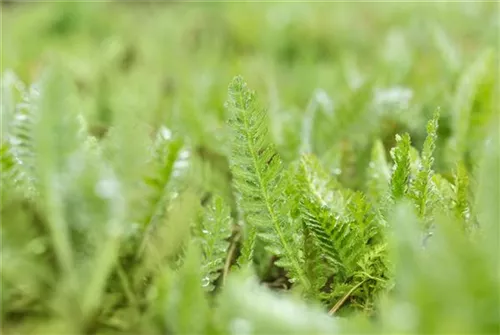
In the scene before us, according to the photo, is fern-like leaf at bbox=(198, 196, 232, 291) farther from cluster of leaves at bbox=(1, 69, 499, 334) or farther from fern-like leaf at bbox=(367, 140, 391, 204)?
fern-like leaf at bbox=(367, 140, 391, 204)

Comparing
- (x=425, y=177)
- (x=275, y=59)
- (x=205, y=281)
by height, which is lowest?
(x=205, y=281)

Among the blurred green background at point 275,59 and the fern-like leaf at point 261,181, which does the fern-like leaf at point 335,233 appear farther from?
the blurred green background at point 275,59

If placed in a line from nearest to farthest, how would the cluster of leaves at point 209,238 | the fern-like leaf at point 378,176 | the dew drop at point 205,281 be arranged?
1. the cluster of leaves at point 209,238
2. the dew drop at point 205,281
3. the fern-like leaf at point 378,176

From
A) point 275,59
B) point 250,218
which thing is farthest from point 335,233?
point 275,59

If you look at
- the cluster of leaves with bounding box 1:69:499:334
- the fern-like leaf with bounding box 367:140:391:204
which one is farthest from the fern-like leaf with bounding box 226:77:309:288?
the fern-like leaf with bounding box 367:140:391:204

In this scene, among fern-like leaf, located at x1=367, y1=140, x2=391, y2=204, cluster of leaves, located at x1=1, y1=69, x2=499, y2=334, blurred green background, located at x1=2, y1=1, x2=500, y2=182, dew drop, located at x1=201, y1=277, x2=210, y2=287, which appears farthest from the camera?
blurred green background, located at x1=2, y1=1, x2=500, y2=182

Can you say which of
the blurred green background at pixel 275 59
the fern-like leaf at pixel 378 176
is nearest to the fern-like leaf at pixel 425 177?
the fern-like leaf at pixel 378 176

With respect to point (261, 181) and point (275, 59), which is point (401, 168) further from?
point (275, 59)

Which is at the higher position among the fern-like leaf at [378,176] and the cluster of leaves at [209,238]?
the fern-like leaf at [378,176]

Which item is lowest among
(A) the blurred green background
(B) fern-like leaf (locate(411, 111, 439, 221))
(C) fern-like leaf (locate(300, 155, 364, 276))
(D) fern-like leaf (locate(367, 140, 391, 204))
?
(C) fern-like leaf (locate(300, 155, 364, 276))

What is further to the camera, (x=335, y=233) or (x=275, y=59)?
(x=275, y=59)
